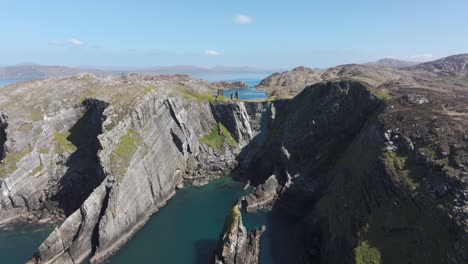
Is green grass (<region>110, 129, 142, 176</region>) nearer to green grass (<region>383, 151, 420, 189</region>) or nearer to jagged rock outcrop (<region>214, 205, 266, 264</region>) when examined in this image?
jagged rock outcrop (<region>214, 205, 266, 264</region>)

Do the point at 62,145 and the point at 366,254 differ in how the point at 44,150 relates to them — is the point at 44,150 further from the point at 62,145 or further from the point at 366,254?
the point at 366,254

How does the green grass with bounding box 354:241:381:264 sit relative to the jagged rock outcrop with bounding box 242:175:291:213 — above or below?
above

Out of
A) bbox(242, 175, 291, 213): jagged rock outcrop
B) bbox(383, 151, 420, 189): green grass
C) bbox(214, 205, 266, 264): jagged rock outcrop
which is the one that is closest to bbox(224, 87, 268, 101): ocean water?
bbox(242, 175, 291, 213): jagged rock outcrop

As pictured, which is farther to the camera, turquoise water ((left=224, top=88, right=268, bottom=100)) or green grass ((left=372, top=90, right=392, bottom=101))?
turquoise water ((left=224, top=88, right=268, bottom=100))

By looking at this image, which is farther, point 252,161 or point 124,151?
point 252,161

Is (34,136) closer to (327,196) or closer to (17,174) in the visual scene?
(17,174)

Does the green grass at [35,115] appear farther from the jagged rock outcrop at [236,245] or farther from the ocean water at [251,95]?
the ocean water at [251,95]

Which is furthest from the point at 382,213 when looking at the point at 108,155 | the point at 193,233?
the point at 108,155

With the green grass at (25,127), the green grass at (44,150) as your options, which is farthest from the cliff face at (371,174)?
the green grass at (25,127)
